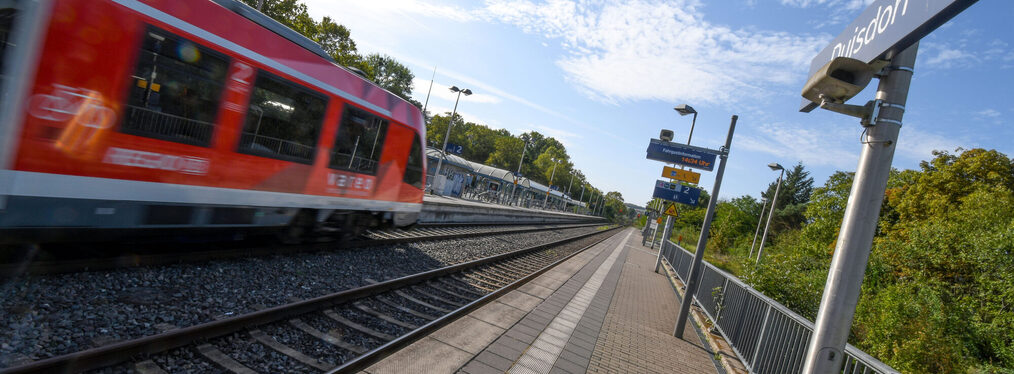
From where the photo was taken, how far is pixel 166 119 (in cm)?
526

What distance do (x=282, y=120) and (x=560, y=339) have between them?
5.19 m

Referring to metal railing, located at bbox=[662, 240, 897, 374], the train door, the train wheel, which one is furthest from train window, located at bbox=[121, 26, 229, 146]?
metal railing, located at bbox=[662, 240, 897, 374]

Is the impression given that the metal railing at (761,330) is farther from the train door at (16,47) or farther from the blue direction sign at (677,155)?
the train door at (16,47)

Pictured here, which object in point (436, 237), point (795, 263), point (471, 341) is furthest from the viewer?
point (436, 237)

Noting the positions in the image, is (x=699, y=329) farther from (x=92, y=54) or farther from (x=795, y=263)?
(x=92, y=54)

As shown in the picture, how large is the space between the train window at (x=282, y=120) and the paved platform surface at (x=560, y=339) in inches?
152

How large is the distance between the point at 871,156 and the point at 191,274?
664cm

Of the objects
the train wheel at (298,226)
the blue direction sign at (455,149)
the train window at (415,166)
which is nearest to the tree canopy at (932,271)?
the train window at (415,166)

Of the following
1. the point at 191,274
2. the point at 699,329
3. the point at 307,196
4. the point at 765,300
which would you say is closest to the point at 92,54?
the point at 191,274

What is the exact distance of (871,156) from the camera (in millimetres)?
2527

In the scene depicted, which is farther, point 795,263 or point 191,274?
point 795,263

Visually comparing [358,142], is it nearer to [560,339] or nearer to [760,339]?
[560,339]

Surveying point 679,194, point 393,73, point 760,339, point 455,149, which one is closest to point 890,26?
point 760,339

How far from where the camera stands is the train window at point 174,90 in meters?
4.91
